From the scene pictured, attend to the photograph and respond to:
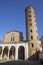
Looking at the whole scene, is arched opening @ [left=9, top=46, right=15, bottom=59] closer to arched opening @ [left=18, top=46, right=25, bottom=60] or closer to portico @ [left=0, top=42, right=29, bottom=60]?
portico @ [left=0, top=42, right=29, bottom=60]

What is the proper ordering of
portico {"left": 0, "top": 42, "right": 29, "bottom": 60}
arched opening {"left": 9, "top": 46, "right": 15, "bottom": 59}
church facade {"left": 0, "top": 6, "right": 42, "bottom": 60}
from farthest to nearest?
arched opening {"left": 9, "top": 46, "right": 15, "bottom": 59} → church facade {"left": 0, "top": 6, "right": 42, "bottom": 60} → portico {"left": 0, "top": 42, "right": 29, "bottom": 60}

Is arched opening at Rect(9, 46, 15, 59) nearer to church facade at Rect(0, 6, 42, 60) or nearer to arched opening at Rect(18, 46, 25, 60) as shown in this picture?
church facade at Rect(0, 6, 42, 60)

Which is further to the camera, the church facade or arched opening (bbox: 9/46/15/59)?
arched opening (bbox: 9/46/15/59)

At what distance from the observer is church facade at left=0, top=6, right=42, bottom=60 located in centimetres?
3828

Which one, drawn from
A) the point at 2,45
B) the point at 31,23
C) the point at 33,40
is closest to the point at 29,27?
the point at 31,23

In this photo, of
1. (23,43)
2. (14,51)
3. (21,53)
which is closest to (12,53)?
(14,51)

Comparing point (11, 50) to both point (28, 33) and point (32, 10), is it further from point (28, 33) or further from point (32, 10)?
point (32, 10)

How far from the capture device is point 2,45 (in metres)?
39.8

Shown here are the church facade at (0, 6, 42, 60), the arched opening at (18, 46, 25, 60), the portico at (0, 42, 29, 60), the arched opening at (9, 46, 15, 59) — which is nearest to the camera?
the portico at (0, 42, 29, 60)

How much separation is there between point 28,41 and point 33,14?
1066 centimetres

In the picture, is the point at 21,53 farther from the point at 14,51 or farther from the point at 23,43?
the point at 23,43

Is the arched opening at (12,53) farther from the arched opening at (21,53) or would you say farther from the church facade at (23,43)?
the arched opening at (21,53)

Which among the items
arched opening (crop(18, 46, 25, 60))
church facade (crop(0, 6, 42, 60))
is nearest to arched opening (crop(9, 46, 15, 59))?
church facade (crop(0, 6, 42, 60))

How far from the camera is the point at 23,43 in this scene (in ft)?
128
